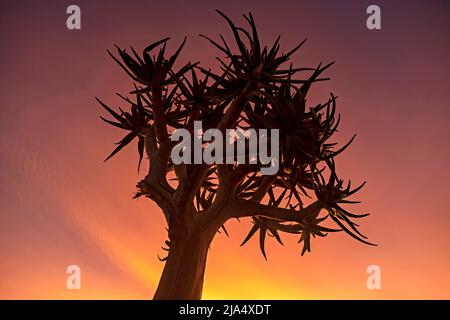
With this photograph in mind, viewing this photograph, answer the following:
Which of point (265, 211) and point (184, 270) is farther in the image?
point (265, 211)

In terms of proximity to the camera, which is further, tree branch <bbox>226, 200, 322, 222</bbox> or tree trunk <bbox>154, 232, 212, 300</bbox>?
tree branch <bbox>226, 200, 322, 222</bbox>

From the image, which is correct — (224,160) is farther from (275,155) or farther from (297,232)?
(297,232)

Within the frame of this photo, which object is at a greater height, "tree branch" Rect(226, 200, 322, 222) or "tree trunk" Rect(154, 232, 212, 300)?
"tree branch" Rect(226, 200, 322, 222)

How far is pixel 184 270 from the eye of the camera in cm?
479

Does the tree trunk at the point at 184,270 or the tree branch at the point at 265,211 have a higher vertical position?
the tree branch at the point at 265,211

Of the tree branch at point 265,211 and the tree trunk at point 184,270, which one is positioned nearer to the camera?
the tree trunk at point 184,270

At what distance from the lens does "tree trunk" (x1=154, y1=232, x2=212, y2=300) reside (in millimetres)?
4738

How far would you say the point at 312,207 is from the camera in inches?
200

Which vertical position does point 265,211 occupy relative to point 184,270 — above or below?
above

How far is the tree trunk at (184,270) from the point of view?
15.5 feet
